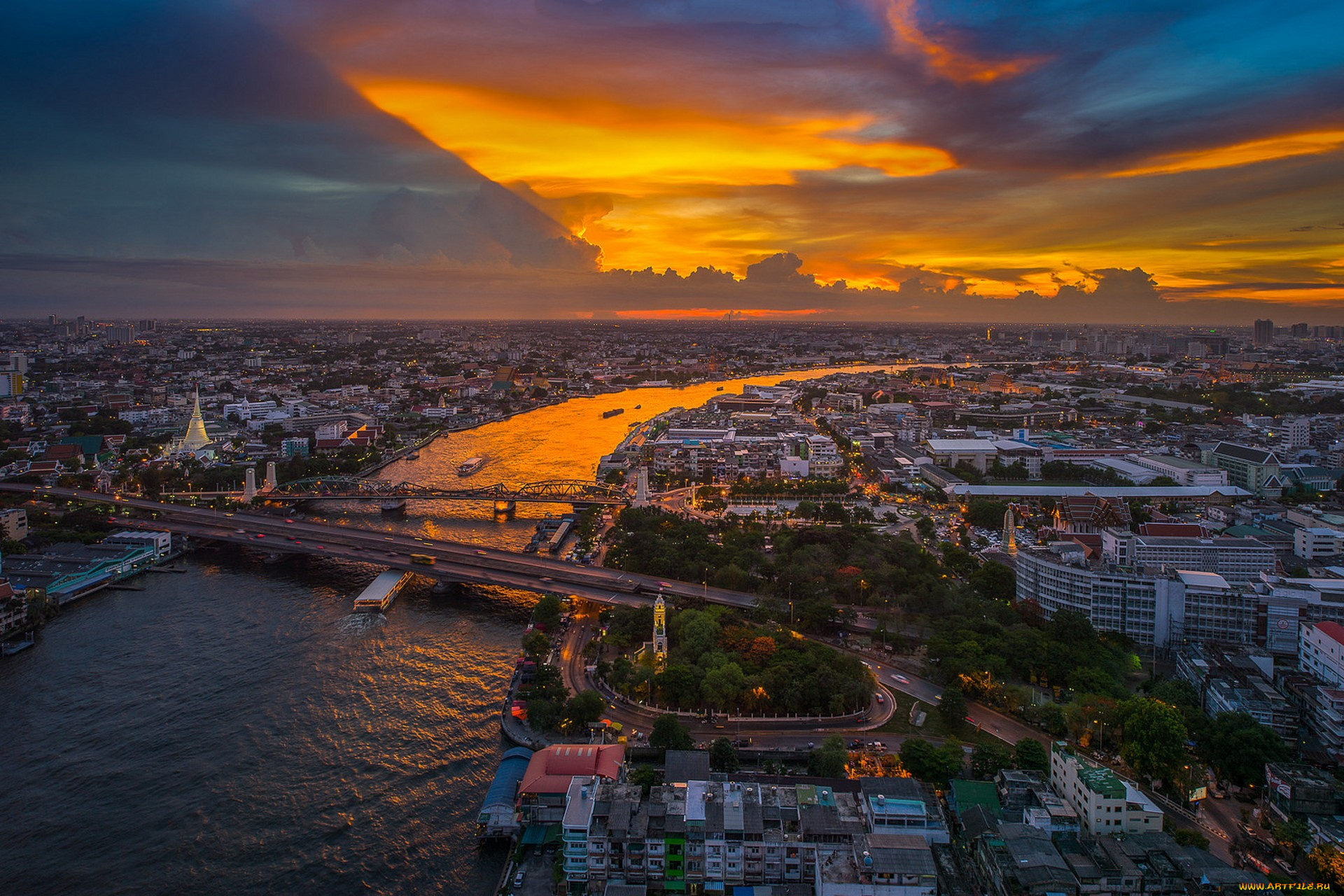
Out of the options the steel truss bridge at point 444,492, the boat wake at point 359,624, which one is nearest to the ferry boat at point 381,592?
the boat wake at point 359,624

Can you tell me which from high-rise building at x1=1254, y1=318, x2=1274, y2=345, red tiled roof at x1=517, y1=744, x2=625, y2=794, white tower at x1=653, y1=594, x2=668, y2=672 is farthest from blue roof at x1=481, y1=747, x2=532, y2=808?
high-rise building at x1=1254, y1=318, x2=1274, y2=345

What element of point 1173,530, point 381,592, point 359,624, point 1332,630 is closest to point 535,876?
point 359,624

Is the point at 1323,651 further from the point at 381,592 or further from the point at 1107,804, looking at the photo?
the point at 381,592

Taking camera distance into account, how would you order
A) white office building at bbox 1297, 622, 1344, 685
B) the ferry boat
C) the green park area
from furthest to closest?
the ferry boat, the green park area, white office building at bbox 1297, 622, 1344, 685

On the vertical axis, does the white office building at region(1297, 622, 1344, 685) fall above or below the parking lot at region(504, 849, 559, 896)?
above

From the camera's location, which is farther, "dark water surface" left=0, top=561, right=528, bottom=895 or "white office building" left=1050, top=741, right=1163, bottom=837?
"dark water surface" left=0, top=561, right=528, bottom=895

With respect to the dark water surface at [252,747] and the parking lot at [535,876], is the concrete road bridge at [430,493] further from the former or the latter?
the parking lot at [535,876]

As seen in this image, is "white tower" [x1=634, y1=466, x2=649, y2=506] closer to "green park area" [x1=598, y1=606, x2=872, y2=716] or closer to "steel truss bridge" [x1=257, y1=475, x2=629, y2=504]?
"steel truss bridge" [x1=257, y1=475, x2=629, y2=504]
